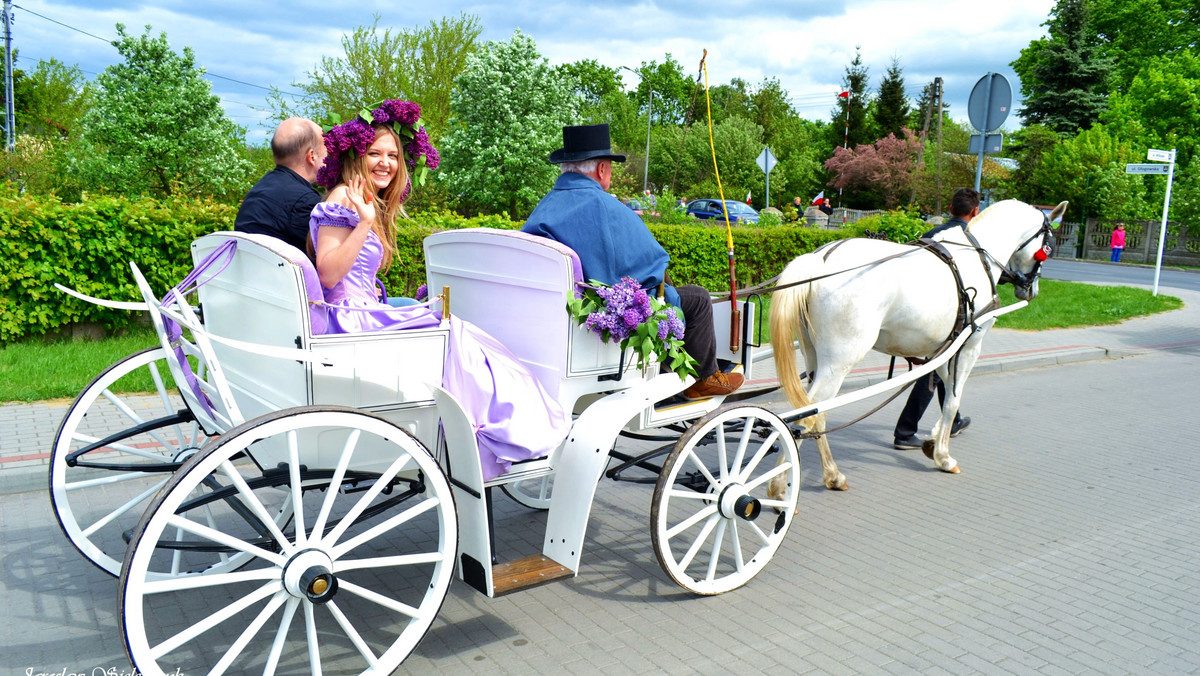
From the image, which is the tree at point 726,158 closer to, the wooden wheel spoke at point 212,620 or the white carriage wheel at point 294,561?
the white carriage wheel at point 294,561

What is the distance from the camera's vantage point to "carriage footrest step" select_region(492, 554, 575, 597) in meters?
3.26

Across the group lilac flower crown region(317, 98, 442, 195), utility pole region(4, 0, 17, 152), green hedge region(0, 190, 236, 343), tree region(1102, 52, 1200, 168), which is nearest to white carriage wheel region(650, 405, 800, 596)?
lilac flower crown region(317, 98, 442, 195)

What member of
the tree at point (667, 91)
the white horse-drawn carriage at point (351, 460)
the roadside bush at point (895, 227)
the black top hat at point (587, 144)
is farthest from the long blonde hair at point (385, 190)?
the tree at point (667, 91)

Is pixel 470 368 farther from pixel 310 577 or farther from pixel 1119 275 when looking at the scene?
pixel 1119 275

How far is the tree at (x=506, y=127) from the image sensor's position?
17172 millimetres

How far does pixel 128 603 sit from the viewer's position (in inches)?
95.9

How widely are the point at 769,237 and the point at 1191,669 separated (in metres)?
10.7

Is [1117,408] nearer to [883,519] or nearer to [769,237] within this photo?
[883,519]

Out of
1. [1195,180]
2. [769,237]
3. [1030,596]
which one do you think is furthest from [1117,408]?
[1195,180]

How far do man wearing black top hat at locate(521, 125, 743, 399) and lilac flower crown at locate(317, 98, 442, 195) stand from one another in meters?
0.58

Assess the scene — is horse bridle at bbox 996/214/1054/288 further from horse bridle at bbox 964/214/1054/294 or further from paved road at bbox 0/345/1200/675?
paved road at bbox 0/345/1200/675

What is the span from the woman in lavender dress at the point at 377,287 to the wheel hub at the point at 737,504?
880mm

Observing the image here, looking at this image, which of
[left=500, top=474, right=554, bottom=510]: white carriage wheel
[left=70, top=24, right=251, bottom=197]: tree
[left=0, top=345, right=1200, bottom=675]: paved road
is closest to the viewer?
[left=0, top=345, right=1200, bottom=675]: paved road

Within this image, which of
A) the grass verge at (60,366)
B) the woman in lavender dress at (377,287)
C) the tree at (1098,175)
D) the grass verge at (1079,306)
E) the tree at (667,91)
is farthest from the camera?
the tree at (667,91)
